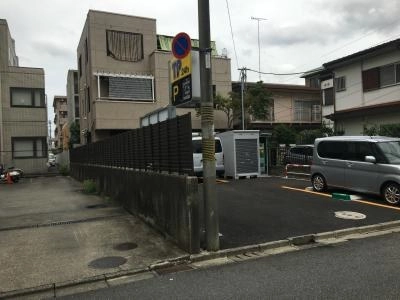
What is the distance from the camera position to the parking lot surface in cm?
794

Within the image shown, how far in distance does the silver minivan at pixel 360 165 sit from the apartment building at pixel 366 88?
8.20 m

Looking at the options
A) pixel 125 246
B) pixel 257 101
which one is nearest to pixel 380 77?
pixel 257 101

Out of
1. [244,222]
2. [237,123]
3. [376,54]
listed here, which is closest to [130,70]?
[237,123]

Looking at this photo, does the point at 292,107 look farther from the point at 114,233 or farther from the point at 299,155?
the point at 114,233

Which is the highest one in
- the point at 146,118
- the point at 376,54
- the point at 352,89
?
the point at 376,54

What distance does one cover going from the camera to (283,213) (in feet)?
32.3

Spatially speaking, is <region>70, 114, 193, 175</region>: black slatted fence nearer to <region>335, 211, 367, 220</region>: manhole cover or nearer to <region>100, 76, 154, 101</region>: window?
<region>335, 211, 367, 220</region>: manhole cover

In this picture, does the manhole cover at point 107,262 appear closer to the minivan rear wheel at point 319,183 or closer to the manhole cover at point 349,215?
the manhole cover at point 349,215

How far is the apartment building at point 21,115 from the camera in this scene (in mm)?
29562

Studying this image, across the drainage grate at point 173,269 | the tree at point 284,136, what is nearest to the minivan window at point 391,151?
the drainage grate at point 173,269

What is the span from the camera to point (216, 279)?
18.2 ft

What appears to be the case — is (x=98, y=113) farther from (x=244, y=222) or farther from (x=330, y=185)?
(x=244, y=222)

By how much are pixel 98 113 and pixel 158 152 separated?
18070 millimetres

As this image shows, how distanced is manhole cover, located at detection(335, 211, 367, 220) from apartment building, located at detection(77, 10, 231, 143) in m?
18.6
